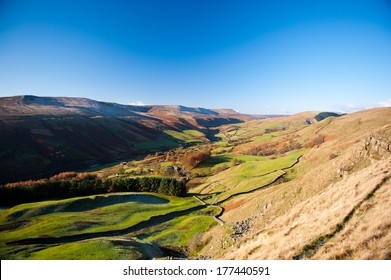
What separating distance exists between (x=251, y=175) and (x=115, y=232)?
53.4 metres

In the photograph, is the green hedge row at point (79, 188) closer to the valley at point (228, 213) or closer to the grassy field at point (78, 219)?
the valley at point (228, 213)

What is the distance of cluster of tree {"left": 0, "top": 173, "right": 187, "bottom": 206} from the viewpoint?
67.3 m

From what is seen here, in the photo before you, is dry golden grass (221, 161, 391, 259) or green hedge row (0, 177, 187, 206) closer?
dry golden grass (221, 161, 391, 259)

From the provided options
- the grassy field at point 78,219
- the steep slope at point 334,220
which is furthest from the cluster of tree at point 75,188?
the steep slope at point 334,220

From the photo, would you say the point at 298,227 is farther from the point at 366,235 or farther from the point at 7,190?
the point at 7,190

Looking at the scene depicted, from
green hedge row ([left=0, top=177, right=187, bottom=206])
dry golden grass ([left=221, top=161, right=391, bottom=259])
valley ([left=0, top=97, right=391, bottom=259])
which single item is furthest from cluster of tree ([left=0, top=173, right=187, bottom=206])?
dry golden grass ([left=221, top=161, right=391, bottom=259])

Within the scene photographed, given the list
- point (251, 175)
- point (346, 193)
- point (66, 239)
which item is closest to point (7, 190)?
point (66, 239)

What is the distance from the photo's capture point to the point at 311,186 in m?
32.2

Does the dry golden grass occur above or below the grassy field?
above

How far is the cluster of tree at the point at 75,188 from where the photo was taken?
67312 millimetres

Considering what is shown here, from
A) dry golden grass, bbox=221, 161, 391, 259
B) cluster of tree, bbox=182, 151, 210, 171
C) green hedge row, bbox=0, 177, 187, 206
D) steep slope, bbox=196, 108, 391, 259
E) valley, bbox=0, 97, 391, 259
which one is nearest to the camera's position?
steep slope, bbox=196, 108, 391, 259

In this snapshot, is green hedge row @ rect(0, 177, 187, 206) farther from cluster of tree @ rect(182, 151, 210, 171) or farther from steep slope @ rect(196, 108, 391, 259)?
steep slope @ rect(196, 108, 391, 259)

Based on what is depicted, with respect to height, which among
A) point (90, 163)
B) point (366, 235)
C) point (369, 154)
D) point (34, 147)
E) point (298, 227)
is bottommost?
point (90, 163)

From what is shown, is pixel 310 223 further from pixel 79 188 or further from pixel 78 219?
pixel 79 188
